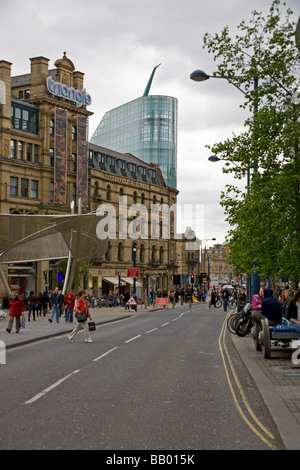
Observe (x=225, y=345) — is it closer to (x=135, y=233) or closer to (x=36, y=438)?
(x=36, y=438)

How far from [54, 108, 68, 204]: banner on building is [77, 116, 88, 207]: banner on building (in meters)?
2.29

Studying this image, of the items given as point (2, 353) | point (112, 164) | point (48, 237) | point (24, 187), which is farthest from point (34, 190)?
point (2, 353)

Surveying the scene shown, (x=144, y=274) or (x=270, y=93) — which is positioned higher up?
(x=270, y=93)

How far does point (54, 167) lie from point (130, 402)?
51611 millimetres

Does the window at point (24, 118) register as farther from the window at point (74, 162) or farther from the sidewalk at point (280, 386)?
the sidewalk at point (280, 386)

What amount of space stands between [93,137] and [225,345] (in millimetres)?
123230

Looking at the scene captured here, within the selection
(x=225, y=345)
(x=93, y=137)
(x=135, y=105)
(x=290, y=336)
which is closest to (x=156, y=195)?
(x=135, y=105)

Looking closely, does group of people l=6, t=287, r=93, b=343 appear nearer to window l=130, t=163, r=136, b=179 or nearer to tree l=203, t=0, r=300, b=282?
A: tree l=203, t=0, r=300, b=282

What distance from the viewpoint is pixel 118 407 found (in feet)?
29.1

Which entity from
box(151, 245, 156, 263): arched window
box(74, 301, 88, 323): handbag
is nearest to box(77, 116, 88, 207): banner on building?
box(151, 245, 156, 263): arched window

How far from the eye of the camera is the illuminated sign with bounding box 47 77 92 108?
59.3 meters

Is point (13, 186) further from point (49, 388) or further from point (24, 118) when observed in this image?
point (49, 388)

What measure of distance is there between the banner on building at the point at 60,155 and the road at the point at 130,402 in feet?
143
